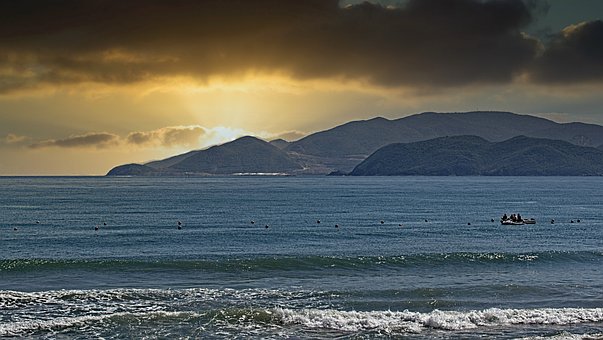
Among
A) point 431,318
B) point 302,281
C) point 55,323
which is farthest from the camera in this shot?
point 302,281

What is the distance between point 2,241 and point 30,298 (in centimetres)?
4027

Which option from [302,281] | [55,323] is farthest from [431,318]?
[55,323]

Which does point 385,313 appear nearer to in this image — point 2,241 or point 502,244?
point 502,244

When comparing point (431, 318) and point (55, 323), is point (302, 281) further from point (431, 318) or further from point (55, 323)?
point (55, 323)

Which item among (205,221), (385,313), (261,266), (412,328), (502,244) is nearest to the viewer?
(412,328)

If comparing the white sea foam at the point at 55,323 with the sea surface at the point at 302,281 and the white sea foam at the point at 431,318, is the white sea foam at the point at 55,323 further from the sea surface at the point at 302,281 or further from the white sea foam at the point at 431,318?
the white sea foam at the point at 431,318

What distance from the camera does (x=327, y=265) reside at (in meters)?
55.9

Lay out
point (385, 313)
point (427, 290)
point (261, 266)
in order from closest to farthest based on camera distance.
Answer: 1. point (385, 313)
2. point (427, 290)
3. point (261, 266)

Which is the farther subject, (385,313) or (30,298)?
(30,298)

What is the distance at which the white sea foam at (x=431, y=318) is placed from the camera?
33844mm

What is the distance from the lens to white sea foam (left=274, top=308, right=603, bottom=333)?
3384cm

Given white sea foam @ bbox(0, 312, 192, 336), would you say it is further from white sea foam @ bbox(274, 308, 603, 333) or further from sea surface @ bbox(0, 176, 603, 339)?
white sea foam @ bbox(274, 308, 603, 333)

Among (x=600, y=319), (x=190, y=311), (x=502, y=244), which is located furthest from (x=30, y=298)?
(x=502, y=244)

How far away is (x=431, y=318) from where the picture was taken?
34.3 m
